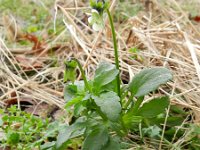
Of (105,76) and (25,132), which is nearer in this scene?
(105,76)

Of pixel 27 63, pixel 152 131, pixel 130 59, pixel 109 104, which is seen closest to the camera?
pixel 109 104

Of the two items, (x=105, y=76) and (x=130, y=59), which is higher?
(x=105, y=76)

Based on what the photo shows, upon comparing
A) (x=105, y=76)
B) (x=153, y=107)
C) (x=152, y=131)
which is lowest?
(x=152, y=131)

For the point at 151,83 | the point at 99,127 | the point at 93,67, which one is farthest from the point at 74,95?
the point at 93,67

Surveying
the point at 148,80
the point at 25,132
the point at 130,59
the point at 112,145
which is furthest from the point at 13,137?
the point at 130,59

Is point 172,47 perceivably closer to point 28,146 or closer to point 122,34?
point 122,34

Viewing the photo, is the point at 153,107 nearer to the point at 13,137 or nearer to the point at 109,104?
the point at 109,104
